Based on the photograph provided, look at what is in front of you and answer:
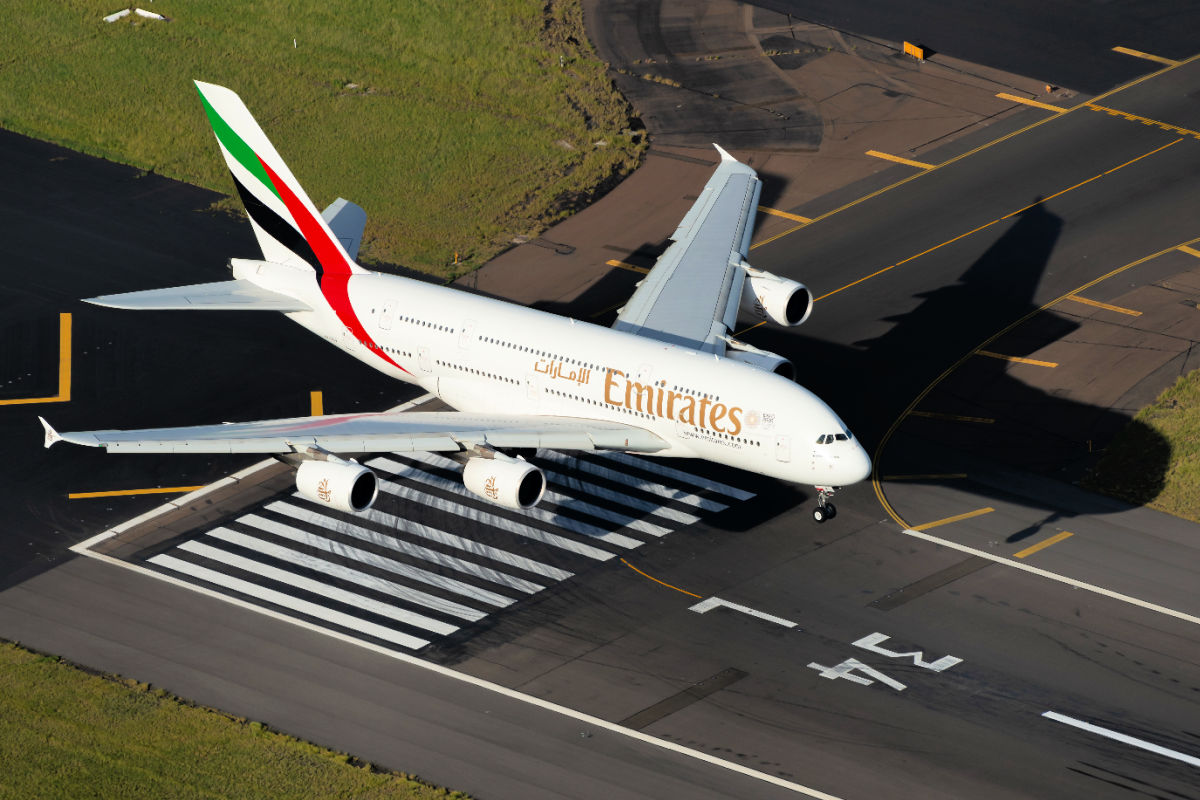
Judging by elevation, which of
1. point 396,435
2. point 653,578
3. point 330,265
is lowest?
point 653,578

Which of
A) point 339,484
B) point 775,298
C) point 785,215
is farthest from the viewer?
point 785,215

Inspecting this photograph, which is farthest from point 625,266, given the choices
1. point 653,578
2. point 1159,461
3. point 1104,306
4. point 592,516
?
point 1159,461

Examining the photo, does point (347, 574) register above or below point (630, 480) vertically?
below

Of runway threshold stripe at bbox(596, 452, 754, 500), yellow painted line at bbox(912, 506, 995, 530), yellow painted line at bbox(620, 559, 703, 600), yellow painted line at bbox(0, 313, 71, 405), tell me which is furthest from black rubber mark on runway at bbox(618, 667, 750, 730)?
yellow painted line at bbox(0, 313, 71, 405)

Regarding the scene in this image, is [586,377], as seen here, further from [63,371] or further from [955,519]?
[63,371]

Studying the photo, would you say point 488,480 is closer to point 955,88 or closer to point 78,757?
point 78,757

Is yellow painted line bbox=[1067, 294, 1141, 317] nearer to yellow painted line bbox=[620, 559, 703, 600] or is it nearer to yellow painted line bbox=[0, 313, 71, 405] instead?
yellow painted line bbox=[620, 559, 703, 600]

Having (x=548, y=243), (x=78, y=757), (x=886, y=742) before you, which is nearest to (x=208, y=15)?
(x=548, y=243)
